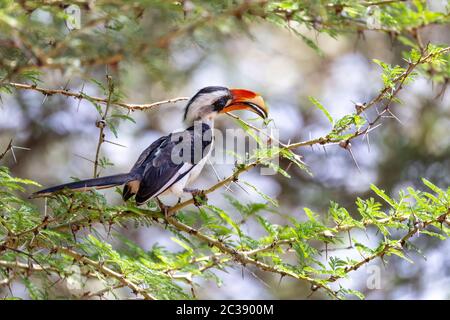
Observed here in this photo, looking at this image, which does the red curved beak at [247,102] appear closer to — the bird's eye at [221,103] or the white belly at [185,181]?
the bird's eye at [221,103]

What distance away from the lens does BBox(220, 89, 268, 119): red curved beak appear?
472cm

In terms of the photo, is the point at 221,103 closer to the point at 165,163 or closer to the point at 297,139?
the point at 165,163

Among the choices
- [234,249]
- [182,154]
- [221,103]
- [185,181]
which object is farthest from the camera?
[221,103]

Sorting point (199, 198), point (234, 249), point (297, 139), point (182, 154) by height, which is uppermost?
point (297, 139)

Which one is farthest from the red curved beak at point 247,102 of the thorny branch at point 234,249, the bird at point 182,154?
the thorny branch at point 234,249

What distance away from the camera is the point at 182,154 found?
471 cm

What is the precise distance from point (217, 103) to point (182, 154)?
57cm

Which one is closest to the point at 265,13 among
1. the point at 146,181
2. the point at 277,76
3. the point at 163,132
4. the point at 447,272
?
the point at 146,181

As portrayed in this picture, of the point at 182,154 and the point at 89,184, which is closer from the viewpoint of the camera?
the point at 89,184

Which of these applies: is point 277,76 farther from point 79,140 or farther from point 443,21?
point 443,21

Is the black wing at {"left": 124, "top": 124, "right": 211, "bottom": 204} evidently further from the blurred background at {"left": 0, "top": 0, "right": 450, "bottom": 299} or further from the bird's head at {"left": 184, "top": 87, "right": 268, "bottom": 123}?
the blurred background at {"left": 0, "top": 0, "right": 450, "bottom": 299}

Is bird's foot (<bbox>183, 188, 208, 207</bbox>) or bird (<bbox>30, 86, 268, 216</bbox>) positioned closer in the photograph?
bird's foot (<bbox>183, 188, 208, 207</bbox>)

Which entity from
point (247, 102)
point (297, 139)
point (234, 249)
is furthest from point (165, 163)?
point (297, 139)

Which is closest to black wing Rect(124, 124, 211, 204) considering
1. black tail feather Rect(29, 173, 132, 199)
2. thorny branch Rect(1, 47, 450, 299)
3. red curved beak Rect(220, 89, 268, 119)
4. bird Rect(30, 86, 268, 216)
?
bird Rect(30, 86, 268, 216)
